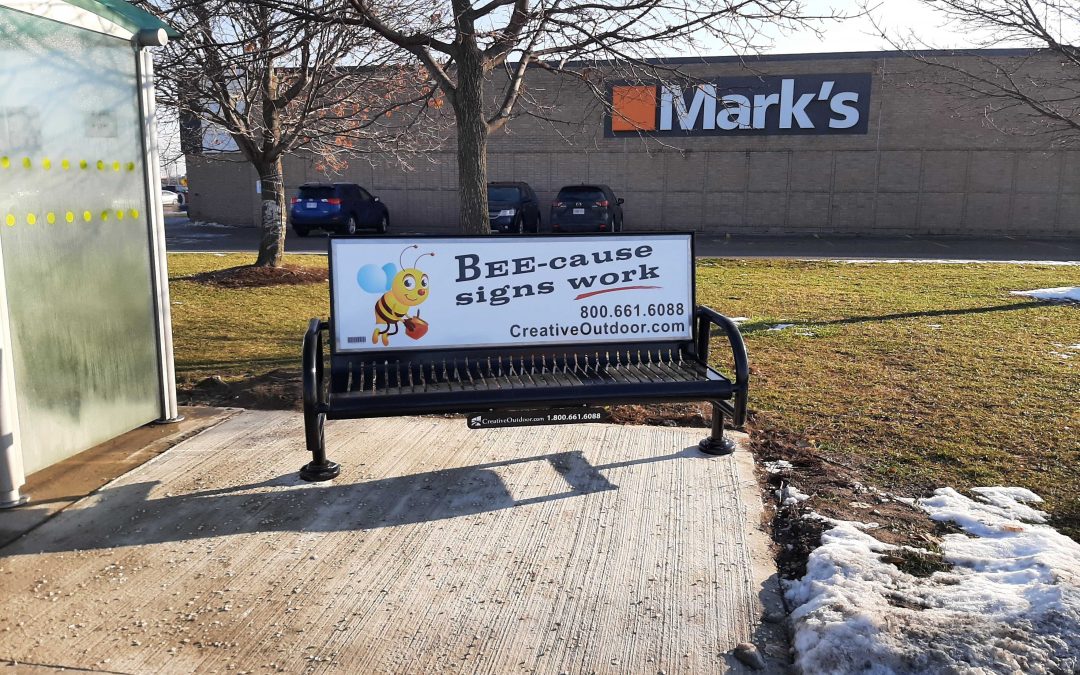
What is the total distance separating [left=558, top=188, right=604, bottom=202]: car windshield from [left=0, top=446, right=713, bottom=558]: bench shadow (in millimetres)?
17355

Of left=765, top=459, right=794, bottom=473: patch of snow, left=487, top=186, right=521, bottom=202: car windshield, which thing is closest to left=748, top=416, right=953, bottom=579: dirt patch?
left=765, top=459, right=794, bottom=473: patch of snow

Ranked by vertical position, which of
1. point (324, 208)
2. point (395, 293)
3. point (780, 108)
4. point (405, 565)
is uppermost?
point (780, 108)

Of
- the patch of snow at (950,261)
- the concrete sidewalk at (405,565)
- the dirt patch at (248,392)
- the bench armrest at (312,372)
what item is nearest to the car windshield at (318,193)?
the patch of snow at (950,261)

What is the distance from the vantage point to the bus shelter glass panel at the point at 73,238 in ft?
14.5

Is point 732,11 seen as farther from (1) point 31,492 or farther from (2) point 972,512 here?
(1) point 31,492

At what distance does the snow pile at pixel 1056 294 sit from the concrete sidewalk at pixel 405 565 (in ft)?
27.9

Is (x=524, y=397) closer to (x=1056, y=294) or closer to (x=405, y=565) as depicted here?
(x=405, y=565)

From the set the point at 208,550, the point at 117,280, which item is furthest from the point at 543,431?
the point at 117,280

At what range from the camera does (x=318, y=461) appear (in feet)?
15.1

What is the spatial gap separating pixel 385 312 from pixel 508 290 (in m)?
0.74

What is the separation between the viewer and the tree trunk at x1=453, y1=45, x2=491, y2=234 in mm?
7379

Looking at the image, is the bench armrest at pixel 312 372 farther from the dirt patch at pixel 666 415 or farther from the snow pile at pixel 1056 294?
the snow pile at pixel 1056 294

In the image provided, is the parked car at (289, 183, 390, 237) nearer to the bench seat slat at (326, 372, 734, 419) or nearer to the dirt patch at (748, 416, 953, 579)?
the bench seat slat at (326, 372, 734, 419)

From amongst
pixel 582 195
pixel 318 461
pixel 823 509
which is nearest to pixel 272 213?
pixel 582 195
